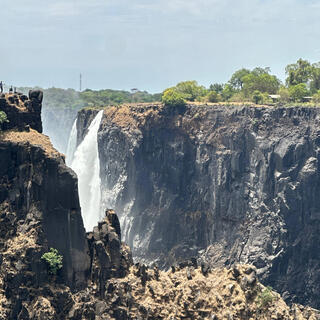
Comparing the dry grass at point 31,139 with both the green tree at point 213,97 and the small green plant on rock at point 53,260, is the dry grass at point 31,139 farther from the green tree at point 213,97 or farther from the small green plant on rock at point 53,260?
the green tree at point 213,97

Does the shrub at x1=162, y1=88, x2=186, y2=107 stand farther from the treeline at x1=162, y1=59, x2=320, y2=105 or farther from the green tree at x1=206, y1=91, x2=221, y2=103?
the green tree at x1=206, y1=91, x2=221, y2=103

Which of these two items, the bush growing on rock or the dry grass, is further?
the bush growing on rock

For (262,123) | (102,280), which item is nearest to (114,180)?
(262,123)

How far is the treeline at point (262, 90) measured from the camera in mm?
145625

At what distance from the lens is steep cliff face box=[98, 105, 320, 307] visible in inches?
5005

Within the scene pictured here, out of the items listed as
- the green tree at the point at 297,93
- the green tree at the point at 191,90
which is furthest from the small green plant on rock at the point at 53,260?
the green tree at the point at 191,90

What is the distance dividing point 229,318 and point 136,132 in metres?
79.8

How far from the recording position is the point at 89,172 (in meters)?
154

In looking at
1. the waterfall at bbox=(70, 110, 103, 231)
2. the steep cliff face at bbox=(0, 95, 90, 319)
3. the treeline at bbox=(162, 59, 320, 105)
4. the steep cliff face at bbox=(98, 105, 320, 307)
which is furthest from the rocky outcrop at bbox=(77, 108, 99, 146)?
the steep cliff face at bbox=(0, 95, 90, 319)

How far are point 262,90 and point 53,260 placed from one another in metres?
97.4

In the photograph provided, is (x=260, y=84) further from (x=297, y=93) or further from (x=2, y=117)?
(x=2, y=117)

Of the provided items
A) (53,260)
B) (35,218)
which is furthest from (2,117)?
(53,260)

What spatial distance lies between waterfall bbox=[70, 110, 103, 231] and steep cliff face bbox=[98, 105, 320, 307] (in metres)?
2.78

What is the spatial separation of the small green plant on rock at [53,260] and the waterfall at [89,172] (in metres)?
77.4
